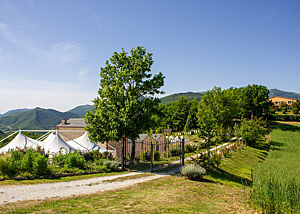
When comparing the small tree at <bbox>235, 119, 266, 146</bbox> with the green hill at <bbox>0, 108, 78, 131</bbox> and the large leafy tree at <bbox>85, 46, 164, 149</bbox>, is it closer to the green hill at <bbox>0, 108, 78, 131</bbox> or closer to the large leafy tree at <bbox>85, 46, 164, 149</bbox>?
the large leafy tree at <bbox>85, 46, 164, 149</bbox>

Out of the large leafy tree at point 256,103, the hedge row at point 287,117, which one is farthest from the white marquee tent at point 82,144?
the hedge row at point 287,117

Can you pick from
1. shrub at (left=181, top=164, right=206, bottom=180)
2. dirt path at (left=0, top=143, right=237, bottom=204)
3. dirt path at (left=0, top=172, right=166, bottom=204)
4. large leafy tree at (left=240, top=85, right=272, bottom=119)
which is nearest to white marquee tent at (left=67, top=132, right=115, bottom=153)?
dirt path at (left=0, top=143, right=237, bottom=204)

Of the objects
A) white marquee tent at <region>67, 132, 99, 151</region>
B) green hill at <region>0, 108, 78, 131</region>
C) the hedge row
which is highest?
the hedge row

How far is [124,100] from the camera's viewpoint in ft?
54.4

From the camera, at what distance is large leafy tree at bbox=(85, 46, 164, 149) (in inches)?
619

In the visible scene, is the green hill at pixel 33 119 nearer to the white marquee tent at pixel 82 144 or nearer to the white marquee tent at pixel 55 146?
the white marquee tent at pixel 82 144

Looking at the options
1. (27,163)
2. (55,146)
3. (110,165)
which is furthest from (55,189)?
(55,146)

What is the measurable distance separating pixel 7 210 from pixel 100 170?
843 centimetres

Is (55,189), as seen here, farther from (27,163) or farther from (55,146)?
(55,146)

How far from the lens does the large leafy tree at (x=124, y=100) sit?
15.7 meters

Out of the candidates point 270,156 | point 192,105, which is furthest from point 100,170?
point 192,105

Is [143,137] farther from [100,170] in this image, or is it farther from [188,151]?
[100,170]

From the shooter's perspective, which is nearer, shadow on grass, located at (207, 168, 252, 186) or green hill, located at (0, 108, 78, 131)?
shadow on grass, located at (207, 168, 252, 186)

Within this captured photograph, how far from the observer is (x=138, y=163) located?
19.0 meters
